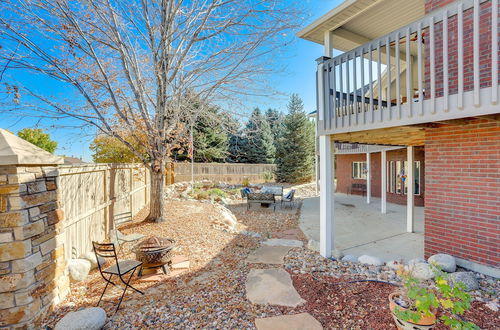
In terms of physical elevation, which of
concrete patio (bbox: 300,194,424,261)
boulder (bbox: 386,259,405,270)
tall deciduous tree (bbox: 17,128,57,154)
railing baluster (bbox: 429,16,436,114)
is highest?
tall deciduous tree (bbox: 17,128,57,154)

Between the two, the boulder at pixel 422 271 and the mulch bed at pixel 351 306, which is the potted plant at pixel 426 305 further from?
the boulder at pixel 422 271

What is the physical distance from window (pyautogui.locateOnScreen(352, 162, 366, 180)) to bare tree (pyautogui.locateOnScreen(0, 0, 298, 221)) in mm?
10160

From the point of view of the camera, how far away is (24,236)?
105 inches

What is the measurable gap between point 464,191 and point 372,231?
10.5 feet

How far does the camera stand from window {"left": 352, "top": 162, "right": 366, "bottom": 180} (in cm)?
1426

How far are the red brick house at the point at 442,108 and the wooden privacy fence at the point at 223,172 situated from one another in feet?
46.4

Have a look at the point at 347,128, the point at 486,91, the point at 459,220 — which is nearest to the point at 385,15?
the point at 347,128

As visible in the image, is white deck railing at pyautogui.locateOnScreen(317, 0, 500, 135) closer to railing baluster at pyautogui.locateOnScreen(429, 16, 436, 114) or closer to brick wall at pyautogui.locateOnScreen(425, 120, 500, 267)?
railing baluster at pyautogui.locateOnScreen(429, 16, 436, 114)

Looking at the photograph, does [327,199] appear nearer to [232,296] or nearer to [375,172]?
[232,296]

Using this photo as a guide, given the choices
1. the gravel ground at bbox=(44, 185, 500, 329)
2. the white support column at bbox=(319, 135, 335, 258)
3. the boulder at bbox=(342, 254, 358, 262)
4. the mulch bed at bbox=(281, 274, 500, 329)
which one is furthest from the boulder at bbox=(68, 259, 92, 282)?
the boulder at bbox=(342, 254, 358, 262)

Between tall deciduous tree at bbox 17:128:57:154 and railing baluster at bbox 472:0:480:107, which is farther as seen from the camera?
tall deciduous tree at bbox 17:128:57:154

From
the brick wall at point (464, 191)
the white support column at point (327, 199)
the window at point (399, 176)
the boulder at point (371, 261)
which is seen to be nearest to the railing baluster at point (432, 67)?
the brick wall at point (464, 191)

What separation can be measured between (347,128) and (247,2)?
12.8ft

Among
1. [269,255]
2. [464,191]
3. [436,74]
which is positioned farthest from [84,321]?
[436,74]
